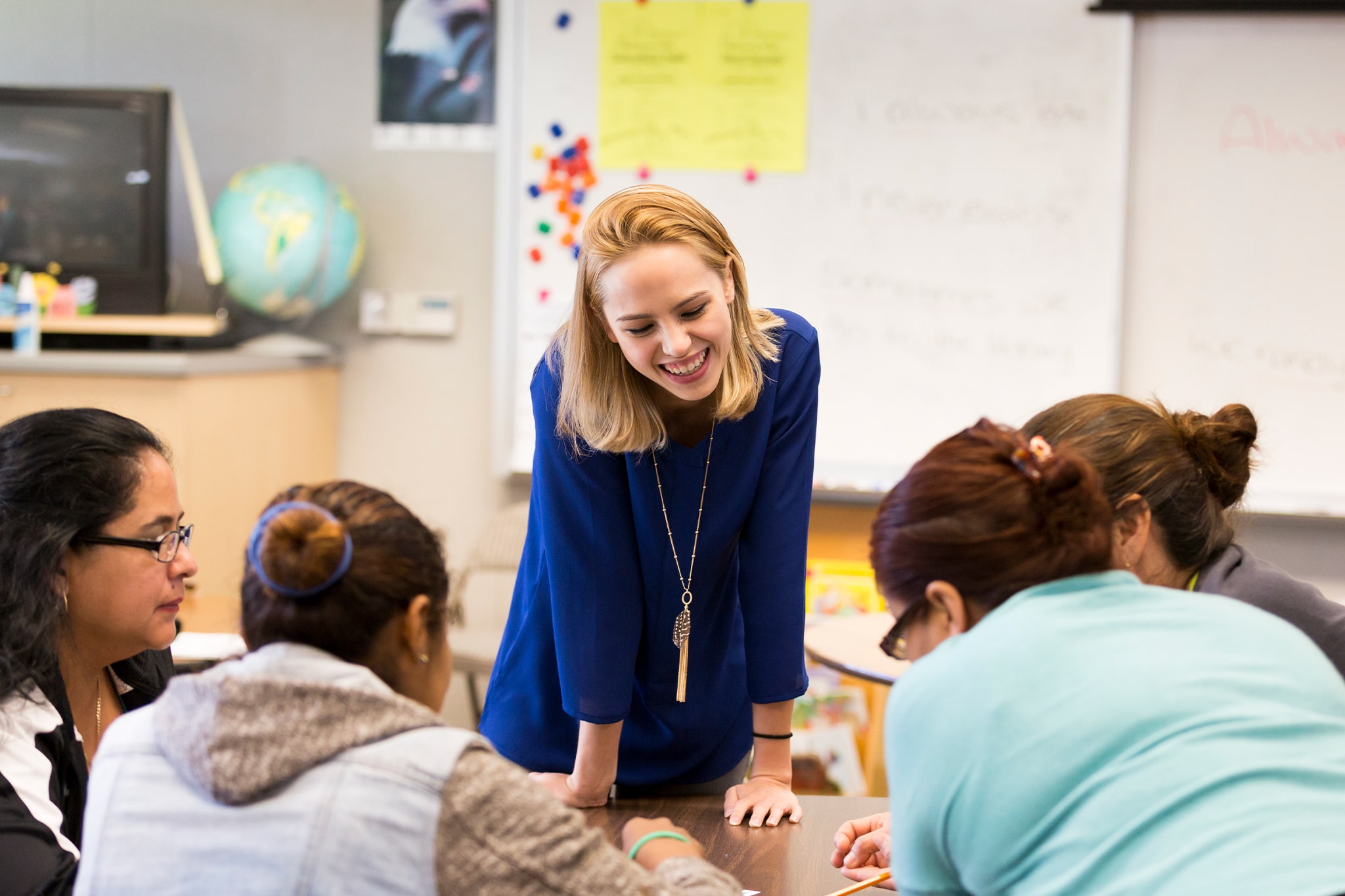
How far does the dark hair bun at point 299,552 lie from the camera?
94cm

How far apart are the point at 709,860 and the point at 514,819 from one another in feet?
1.76

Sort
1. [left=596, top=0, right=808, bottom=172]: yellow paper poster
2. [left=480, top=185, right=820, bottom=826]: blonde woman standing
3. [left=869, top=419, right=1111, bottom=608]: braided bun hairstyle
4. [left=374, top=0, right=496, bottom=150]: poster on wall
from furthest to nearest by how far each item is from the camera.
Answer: [left=374, top=0, right=496, bottom=150]: poster on wall
[left=596, top=0, right=808, bottom=172]: yellow paper poster
[left=480, top=185, right=820, bottom=826]: blonde woman standing
[left=869, top=419, right=1111, bottom=608]: braided bun hairstyle

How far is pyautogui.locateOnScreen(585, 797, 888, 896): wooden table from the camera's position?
134cm

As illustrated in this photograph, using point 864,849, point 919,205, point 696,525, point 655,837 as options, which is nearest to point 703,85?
point 919,205

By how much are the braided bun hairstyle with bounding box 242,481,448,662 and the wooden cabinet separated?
68.6 inches

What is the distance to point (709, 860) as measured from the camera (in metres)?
1.38

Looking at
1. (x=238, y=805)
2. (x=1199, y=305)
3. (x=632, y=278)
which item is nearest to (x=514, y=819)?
(x=238, y=805)

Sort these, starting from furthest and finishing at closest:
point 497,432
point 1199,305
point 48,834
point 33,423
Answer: point 497,432 < point 1199,305 < point 33,423 < point 48,834

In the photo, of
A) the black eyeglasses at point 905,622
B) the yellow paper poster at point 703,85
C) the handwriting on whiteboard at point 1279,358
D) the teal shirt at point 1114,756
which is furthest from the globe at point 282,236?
the teal shirt at point 1114,756

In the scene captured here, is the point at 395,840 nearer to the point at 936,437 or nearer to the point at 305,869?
the point at 305,869

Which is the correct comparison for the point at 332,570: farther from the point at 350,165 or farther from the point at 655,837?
the point at 350,165

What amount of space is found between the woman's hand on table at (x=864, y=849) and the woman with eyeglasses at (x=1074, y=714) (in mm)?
340

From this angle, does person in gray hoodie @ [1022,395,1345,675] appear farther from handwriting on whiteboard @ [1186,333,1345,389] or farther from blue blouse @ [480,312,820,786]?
handwriting on whiteboard @ [1186,333,1345,389]

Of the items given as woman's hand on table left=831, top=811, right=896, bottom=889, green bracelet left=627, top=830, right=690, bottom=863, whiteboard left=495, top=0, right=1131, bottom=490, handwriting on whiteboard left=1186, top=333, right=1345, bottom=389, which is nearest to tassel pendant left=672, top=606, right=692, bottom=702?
woman's hand on table left=831, top=811, right=896, bottom=889
